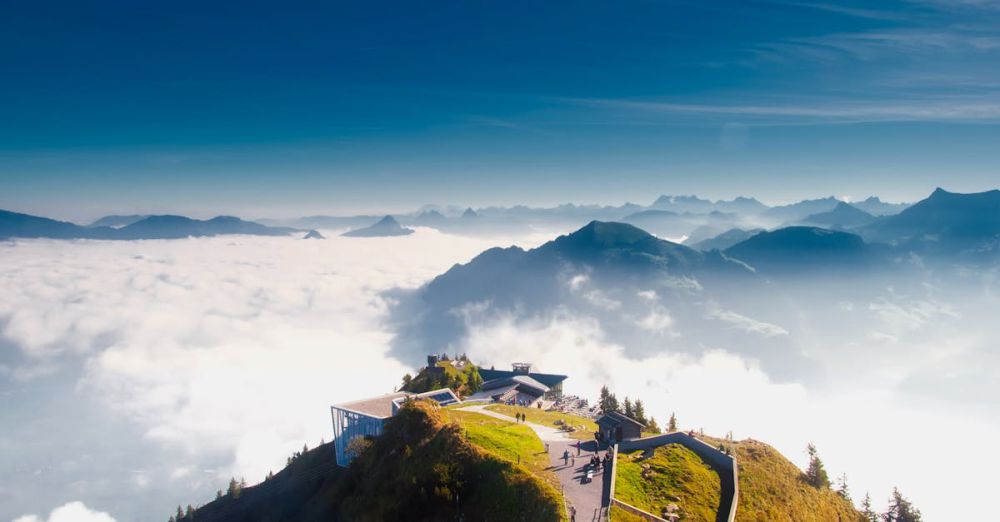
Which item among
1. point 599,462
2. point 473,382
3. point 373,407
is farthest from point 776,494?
point 473,382

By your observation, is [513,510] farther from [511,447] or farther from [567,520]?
[511,447]

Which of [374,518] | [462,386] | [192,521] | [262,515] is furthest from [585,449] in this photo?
[192,521]

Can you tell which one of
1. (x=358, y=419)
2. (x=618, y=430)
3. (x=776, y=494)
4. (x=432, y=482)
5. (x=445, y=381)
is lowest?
(x=445, y=381)

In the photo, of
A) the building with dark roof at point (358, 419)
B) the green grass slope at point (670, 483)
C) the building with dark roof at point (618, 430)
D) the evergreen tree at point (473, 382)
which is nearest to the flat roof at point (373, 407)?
the building with dark roof at point (358, 419)

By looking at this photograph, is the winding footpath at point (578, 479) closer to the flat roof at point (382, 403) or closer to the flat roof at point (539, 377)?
the flat roof at point (382, 403)

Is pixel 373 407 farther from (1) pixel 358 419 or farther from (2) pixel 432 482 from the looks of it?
(2) pixel 432 482

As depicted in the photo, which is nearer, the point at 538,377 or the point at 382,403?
the point at 382,403
